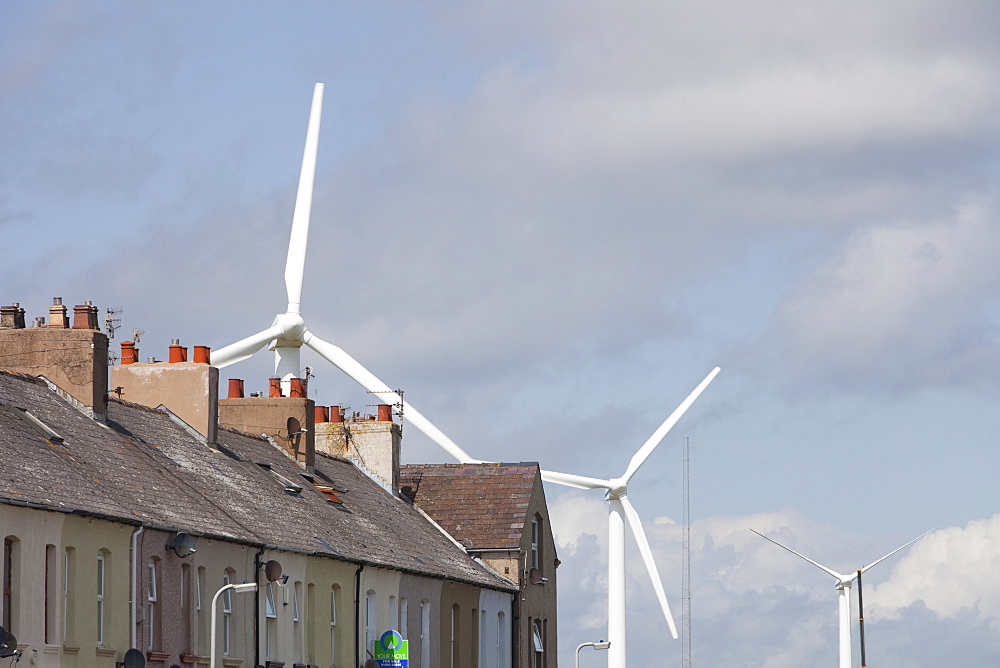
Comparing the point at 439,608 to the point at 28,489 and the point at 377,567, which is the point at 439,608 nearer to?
the point at 377,567

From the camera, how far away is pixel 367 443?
69.9 m

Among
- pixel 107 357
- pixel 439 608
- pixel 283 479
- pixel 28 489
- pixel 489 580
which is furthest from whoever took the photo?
pixel 489 580

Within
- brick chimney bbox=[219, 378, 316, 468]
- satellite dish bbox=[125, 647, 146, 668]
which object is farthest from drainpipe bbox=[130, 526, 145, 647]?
brick chimney bbox=[219, 378, 316, 468]

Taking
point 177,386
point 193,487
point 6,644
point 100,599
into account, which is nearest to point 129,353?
point 177,386

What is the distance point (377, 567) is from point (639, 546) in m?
27.2

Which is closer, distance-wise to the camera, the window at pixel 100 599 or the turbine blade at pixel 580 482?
the window at pixel 100 599

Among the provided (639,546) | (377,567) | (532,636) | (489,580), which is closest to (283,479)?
(377,567)

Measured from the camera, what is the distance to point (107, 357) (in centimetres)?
4853

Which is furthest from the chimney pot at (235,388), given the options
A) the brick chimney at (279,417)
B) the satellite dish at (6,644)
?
the satellite dish at (6,644)

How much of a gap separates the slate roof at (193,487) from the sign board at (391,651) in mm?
2335

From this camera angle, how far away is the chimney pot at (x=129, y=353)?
5600cm

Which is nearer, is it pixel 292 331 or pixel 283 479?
pixel 283 479

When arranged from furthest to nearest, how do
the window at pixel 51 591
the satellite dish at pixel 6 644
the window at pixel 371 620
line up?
the window at pixel 371 620
the window at pixel 51 591
the satellite dish at pixel 6 644

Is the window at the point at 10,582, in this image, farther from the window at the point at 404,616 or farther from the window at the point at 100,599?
the window at the point at 404,616
